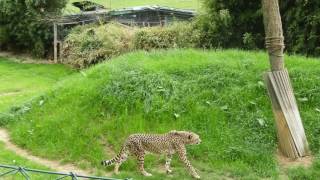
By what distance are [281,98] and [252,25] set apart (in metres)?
8.28

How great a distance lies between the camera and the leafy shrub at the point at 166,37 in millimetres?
21097

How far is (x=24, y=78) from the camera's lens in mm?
24828

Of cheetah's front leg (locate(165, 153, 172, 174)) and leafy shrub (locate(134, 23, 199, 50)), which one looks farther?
leafy shrub (locate(134, 23, 199, 50))

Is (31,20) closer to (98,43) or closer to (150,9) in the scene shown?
(98,43)

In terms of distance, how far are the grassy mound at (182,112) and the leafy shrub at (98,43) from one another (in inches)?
304

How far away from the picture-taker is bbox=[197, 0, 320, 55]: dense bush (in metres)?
17.9

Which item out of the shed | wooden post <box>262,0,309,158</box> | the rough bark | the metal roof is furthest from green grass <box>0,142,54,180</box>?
the metal roof

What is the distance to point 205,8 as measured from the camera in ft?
67.1

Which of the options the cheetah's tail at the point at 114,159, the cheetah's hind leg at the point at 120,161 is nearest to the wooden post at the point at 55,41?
the cheetah's tail at the point at 114,159

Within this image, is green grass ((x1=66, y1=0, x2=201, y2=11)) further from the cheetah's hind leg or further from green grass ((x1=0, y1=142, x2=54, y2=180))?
the cheetah's hind leg

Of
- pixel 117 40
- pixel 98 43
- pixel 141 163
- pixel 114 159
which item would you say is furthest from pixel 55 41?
pixel 141 163

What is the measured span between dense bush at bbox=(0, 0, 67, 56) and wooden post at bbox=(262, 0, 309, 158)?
59.8ft

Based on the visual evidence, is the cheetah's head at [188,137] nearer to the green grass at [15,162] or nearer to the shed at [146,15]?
the green grass at [15,162]

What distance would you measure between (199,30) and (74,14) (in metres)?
9.86
